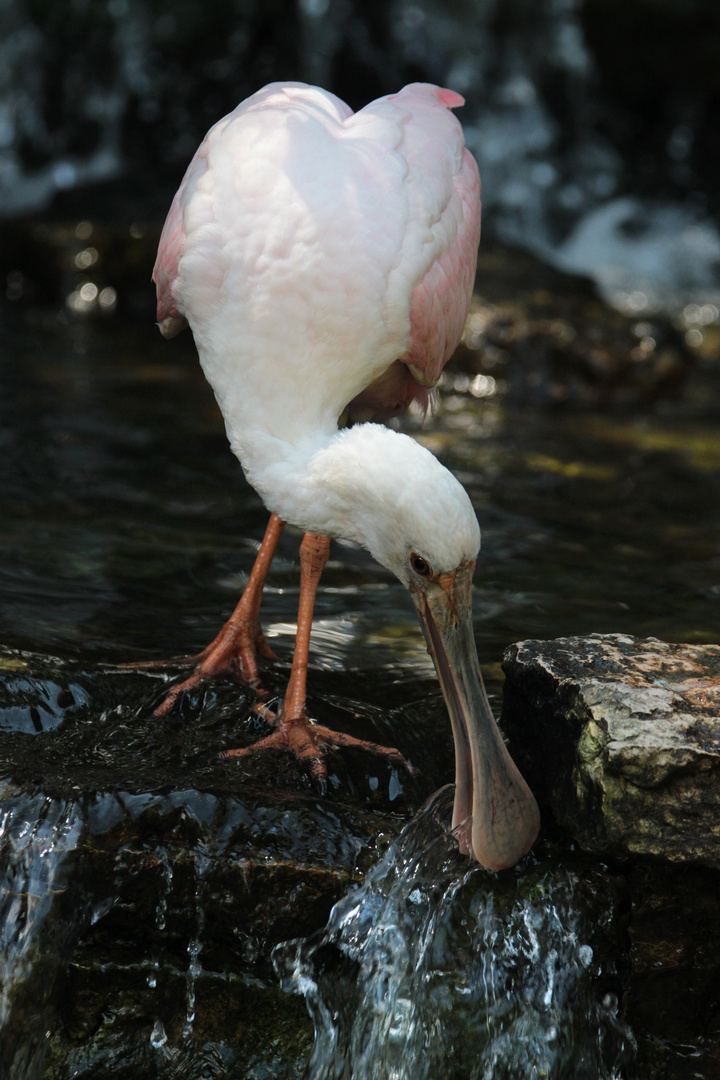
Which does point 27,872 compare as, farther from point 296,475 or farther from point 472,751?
point 296,475

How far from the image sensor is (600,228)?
52.6 ft

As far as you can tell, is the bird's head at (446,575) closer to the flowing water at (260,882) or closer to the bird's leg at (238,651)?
the flowing water at (260,882)

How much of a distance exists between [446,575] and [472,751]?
551mm

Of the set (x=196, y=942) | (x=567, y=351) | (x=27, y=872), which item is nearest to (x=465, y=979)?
(x=196, y=942)

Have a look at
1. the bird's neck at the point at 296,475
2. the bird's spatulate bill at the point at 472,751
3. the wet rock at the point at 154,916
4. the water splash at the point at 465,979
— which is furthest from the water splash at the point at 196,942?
the bird's neck at the point at 296,475

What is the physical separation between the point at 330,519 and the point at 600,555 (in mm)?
2872

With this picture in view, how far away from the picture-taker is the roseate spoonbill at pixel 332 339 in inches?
142

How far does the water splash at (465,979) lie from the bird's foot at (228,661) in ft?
3.97

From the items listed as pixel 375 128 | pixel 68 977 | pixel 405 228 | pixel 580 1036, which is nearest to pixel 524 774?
pixel 580 1036

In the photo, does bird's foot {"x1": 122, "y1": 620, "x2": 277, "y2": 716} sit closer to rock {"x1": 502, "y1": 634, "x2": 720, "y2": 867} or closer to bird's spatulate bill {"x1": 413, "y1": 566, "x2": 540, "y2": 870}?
bird's spatulate bill {"x1": 413, "y1": 566, "x2": 540, "y2": 870}

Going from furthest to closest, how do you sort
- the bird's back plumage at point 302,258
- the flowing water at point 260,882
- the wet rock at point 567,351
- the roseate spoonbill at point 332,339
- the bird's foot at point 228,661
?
the wet rock at point 567,351 < the bird's foot at point 228,661 < the bird's back plumage at point 302,258 < the roseate spoonbill at point 332,339 < the flowing water at point 260,882

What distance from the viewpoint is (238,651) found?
15.5 feet

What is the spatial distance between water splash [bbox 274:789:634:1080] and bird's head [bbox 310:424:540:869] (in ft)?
0.61

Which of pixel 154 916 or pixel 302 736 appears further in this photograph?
pixel 302 736
